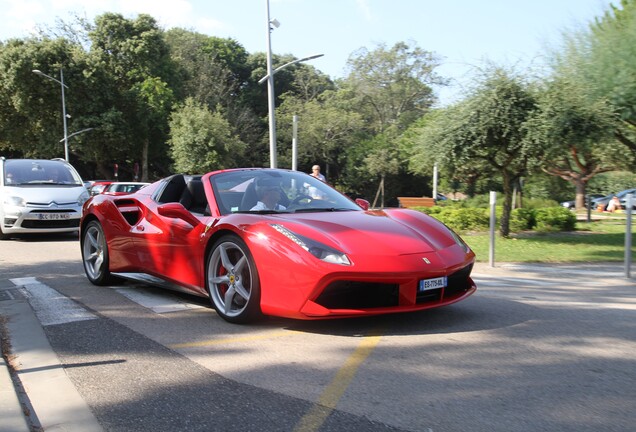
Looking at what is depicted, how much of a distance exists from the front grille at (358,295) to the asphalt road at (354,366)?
0.26 meters

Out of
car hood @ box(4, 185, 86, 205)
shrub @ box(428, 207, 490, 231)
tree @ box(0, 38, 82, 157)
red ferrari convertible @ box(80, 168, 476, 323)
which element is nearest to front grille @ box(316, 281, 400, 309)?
red ferrari convertible @ box(80, 168, 476, 323)

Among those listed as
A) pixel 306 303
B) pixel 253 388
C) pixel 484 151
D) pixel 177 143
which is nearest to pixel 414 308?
pixel 306 303

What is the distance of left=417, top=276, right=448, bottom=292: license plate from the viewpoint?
4395mm

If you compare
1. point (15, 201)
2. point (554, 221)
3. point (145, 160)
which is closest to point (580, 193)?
Result: point (554, 221)

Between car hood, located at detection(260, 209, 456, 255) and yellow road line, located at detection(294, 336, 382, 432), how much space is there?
0.72 meters

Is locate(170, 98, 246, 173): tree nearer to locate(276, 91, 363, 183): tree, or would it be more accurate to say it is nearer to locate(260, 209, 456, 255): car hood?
locate(276, 91, 363, 183): tree

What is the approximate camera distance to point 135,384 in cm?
351

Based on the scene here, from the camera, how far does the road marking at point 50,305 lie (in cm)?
516

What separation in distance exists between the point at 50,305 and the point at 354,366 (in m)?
3.49

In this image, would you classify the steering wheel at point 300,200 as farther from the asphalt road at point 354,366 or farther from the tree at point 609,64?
the tree at point 609,64

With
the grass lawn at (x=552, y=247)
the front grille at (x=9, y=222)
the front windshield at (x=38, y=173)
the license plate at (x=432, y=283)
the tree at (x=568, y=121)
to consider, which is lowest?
the grass lawn at (x=552, y=247)

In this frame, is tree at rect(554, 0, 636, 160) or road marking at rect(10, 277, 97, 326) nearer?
road marking at rect(10, 277, 97, 326)

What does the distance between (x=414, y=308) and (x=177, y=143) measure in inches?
1586

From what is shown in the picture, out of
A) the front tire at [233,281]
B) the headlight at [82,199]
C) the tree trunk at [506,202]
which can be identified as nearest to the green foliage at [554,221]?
the tree trunk at [506,202]
